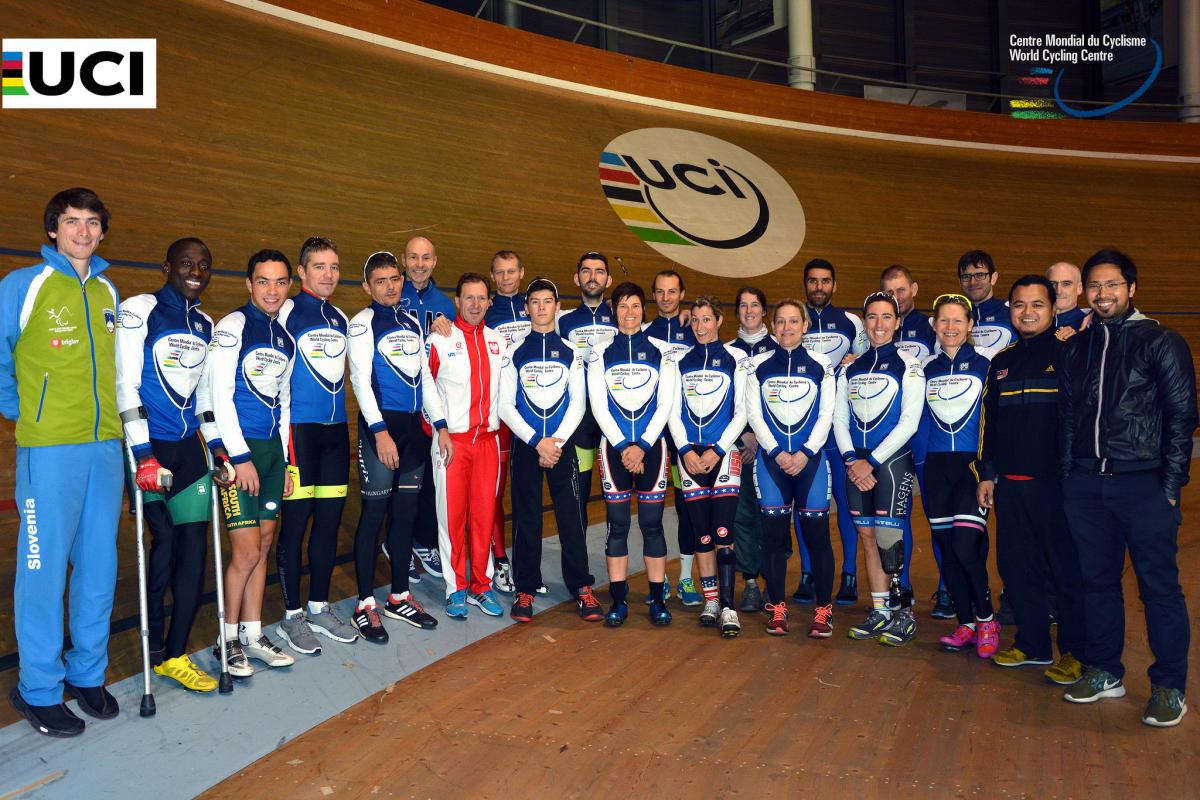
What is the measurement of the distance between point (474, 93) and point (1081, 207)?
6230mm

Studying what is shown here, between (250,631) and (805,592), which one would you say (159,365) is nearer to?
(250,631)

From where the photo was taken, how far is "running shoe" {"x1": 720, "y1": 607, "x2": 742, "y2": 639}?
3533 millimetres

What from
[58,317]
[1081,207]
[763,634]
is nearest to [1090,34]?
[1081,207]

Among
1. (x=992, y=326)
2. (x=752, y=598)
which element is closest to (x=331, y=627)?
(x=752, y=598)

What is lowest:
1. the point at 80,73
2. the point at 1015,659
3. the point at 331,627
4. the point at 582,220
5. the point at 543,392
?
the point at 1015,659

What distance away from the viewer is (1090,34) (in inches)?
445

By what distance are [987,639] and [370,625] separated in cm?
248

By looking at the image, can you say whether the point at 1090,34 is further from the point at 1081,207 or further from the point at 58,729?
the point at 58,729

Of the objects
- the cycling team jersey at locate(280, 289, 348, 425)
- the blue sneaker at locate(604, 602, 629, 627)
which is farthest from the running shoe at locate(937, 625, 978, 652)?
the cycling team jersey at locate(280, 289, 348, 425)

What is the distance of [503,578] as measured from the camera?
166 inches

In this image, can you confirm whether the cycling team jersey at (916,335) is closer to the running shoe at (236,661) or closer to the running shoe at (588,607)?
the running shoe at (588,607)

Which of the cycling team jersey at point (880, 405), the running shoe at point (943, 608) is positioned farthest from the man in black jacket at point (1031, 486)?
the running shoe at point (943, 608)

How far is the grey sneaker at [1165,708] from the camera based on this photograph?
8.45 ft

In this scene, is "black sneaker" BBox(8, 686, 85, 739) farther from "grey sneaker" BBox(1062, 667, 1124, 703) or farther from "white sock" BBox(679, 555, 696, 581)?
Result: "grey sneaker" BBox(1062, 667, 1124, 703)
